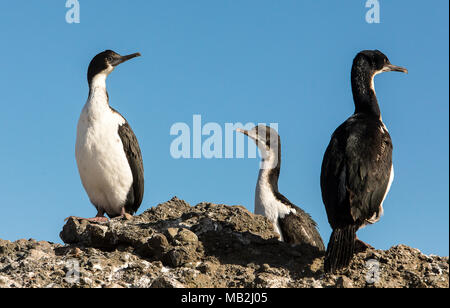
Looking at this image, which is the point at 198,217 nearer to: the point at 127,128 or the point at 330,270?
the point at 330,270

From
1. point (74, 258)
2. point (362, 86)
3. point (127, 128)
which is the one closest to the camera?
point (74, 258)

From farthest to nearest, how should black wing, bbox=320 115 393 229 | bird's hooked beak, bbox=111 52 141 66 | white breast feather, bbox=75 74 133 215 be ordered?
bird's hooked beak, bbox=111 52 141 66, white breast feather, bbox=75 74 133 215, black wing, bbox=320 115 393 229

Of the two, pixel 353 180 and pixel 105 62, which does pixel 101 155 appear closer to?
pixel 105 62

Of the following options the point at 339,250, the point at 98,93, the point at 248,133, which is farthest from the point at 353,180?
the point at 98,93

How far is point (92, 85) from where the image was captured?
514 inches

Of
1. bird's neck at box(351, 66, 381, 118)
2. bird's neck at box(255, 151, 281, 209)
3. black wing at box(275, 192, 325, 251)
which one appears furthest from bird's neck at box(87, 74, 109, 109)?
bird's neck at box(351, 66, 381, 118)

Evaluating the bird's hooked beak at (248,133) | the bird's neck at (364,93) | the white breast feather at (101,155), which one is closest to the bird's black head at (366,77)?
the bird's neck at (364,93)

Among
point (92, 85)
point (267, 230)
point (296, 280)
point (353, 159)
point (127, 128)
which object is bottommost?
point (296, 280)

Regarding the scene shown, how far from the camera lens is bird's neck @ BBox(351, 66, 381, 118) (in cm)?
1090

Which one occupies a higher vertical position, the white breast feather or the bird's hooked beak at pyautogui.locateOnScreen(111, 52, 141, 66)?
the bird's hooked beak at pyautogui.locateOnScreen(111, 52, 141, 66)

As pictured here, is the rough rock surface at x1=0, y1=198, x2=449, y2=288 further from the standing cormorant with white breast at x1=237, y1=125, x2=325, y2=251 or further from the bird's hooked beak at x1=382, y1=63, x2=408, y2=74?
the bird's hooked beak at x1=382, y1=63, x2=408, y2=74

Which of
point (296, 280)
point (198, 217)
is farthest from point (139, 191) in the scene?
point (296, 280)

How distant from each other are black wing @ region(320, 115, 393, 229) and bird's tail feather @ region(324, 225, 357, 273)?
24 cm

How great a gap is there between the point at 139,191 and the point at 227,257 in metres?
3.87
